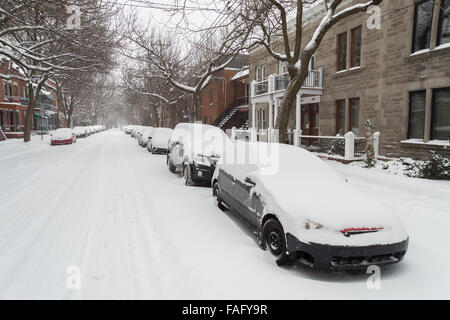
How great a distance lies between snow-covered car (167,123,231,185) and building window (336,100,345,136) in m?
8.67

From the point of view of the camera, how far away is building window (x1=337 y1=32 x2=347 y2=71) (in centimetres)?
1652

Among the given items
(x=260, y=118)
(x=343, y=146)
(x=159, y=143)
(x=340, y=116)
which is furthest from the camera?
(x=260, y=118)

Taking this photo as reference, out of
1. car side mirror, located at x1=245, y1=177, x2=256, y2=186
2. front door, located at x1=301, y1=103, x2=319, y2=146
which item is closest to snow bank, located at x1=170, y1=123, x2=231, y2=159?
car side mirror, located at x1=245, y1=177, x2=256, y2=186

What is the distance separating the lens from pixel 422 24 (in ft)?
40.1

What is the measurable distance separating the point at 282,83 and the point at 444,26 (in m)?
9.09

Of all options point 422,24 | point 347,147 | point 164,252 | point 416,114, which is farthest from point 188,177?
point 422,24

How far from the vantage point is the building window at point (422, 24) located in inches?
470

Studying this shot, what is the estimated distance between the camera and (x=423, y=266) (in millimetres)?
4391

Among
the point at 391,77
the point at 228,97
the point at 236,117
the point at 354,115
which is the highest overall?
the point at 228,97

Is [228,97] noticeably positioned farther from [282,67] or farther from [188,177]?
[188,177]

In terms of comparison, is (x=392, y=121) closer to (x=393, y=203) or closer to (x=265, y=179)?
(x=393, y=203)

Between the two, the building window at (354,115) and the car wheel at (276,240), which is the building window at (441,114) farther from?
the car wheel at (276,240)

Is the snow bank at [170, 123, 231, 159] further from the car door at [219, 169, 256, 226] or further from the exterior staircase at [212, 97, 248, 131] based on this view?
the exterior staircase at [212, 97, 248, 131]

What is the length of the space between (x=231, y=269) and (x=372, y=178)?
7948mm
